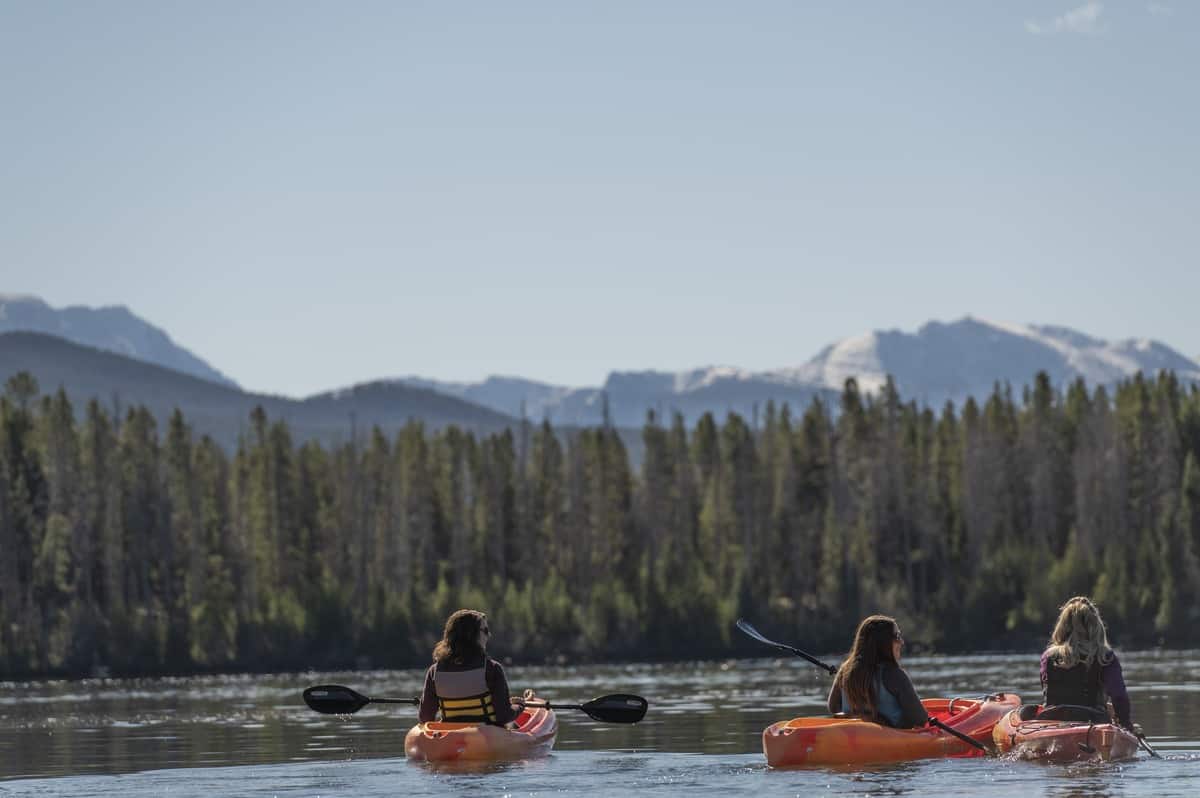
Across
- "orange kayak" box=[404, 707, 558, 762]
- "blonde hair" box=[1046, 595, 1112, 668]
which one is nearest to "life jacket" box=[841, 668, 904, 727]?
"blonde hair" box=[1046, 595, 1112, 668]

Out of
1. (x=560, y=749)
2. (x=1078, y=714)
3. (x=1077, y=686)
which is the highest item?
(x=1077, y=686)

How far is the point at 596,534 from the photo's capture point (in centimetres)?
13325

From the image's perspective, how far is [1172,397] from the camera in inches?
5453

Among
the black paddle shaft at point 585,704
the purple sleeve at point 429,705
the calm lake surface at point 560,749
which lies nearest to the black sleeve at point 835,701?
the calm lake surface at point 560,749

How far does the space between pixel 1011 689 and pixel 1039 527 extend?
77.3 metres

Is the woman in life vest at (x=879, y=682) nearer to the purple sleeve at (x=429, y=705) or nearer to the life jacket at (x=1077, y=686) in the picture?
the life jacket at (x=1077, y=686)

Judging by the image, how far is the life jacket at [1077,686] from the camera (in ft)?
Answer: 97.7

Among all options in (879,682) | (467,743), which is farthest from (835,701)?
(467,743)

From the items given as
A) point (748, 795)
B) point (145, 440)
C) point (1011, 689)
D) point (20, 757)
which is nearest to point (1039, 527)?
point (145, 440)

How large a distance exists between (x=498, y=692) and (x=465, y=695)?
0.50 metres

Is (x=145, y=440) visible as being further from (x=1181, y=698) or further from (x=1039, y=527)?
(x=1181, y=698)

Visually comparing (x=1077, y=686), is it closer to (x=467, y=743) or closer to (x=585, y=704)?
(x=467, y=743)

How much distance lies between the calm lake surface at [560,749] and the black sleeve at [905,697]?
636 mm

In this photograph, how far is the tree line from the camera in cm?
11712
